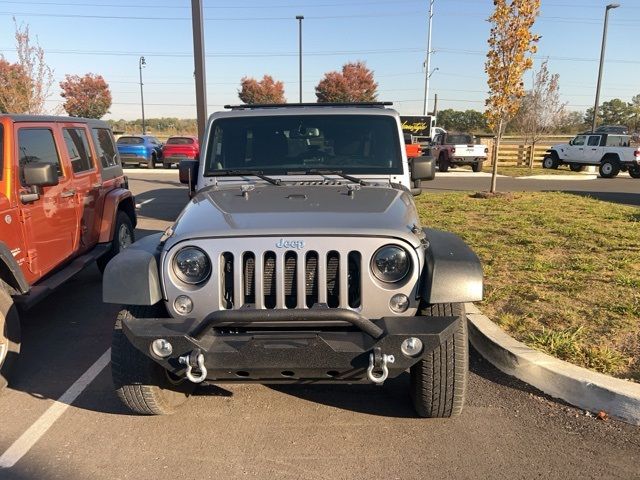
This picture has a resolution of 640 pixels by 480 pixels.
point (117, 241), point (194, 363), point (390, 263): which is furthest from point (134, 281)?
point (117, 241)

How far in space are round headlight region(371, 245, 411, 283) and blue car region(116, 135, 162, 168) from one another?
75.6ft

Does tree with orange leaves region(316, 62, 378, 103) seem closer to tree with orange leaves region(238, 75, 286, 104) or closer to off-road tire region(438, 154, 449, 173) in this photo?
tree with orange leaves region(238, 75, 286, 104)

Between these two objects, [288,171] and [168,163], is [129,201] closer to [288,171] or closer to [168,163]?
[288,171]

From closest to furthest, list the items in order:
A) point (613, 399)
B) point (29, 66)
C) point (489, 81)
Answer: point (613, 399)
point (489, 81)
point (29, 66)

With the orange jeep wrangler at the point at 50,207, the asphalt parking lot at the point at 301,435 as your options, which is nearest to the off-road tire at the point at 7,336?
the orange jeep wrangler at the point at 50,207

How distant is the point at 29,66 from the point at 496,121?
48.2ft

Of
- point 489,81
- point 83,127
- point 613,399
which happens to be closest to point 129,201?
point 83,127

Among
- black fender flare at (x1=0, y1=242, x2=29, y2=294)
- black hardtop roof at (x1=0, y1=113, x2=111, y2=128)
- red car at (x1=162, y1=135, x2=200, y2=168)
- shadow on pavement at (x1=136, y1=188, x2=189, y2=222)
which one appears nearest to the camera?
black fender flare at (x1=0, y1=242, x2=29, y2=294)

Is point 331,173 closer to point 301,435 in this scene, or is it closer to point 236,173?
point 236,173

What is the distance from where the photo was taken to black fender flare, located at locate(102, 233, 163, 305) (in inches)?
112

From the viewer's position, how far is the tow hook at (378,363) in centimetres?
262

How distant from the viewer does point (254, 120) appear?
4.45 meters

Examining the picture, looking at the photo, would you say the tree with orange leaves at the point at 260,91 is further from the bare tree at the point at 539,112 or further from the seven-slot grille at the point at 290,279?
the seven-slot grille at the point at 290,279

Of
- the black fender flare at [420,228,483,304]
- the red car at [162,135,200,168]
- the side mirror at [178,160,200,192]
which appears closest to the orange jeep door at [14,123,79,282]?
the side mirror at [178,160,200,192]
